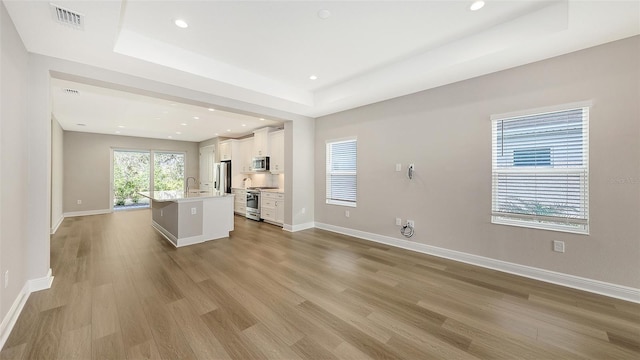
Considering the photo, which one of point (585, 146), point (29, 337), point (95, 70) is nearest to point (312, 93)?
point (95, 70)

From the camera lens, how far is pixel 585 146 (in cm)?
267

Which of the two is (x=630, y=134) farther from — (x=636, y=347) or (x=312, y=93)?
(x=312, y=93)

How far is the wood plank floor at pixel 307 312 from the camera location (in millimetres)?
1783

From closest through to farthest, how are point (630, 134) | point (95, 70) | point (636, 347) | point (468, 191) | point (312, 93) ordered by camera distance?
point (636, 347)
point (630, 134)
point (95, 70)
point (468, 191)
point (312, 93)

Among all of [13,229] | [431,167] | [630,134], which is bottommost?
[13,229]

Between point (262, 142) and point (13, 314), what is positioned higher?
point (262, 142)

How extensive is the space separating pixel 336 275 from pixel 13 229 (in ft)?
10.2

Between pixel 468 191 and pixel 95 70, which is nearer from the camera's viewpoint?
pixel 95 70

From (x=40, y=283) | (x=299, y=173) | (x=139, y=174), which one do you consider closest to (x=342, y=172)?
(x=299, y=173)

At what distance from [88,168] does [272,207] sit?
6.28 m

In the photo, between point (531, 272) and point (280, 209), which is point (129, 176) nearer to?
point (280, 209)

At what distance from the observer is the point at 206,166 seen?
31.2ft

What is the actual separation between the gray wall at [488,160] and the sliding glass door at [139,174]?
7.24m

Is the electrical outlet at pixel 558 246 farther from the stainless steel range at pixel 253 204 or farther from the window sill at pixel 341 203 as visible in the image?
the stainless steel range at pixel 253 204
